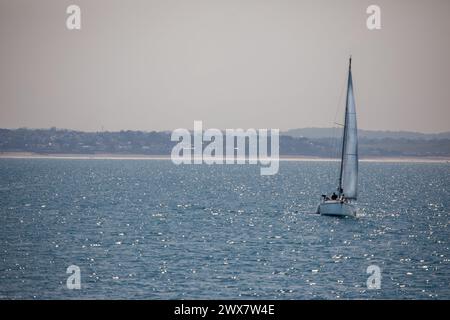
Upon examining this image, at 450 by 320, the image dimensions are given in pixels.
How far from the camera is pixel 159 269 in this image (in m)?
56.0

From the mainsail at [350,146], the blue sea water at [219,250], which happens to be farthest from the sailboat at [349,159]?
the blue sea water at [219,250]

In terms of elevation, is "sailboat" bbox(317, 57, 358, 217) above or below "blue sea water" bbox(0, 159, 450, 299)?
above

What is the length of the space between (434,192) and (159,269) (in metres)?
101

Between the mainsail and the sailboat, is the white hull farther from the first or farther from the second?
the mainsail

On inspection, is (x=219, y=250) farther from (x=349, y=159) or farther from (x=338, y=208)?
(x=349, y=159)

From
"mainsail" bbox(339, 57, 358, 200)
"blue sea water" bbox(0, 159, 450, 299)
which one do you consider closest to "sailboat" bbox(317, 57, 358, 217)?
"mainsail" bbox(339, 57, 358, 200)

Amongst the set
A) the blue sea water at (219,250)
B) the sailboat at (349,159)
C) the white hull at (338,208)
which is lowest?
the blue sea water at (219,250)

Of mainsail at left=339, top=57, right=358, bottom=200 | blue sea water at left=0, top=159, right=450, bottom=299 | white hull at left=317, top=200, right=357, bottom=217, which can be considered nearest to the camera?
blue sea water at left=0, top=159, right=450, bottom=299

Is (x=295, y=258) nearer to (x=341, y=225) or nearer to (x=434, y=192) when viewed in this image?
(x=341, y=225)

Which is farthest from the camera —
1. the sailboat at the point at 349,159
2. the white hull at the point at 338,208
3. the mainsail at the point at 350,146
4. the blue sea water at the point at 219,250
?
the mainsail at the point at 350,146

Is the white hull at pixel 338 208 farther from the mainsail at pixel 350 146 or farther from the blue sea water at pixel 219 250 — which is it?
the mainsail at pixel 350 146

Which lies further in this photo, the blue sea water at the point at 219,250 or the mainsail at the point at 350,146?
the mainsail at the point at 350,146

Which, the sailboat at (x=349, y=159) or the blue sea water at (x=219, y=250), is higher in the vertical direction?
the sailboat at (x=349, y=159)

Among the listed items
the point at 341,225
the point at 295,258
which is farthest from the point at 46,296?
the point at 341,225
